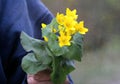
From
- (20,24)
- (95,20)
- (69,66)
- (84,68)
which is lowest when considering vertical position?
(69,66)

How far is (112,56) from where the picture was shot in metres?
2.43

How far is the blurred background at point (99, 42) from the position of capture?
2283 millimetres

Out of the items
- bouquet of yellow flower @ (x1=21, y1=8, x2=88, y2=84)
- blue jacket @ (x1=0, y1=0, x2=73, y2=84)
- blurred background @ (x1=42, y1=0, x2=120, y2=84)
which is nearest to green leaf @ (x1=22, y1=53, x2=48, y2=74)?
bouquet of yellow flower @ (x1=21, y1=8, x2=88, y2=84)

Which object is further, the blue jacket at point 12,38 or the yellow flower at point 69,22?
the blue jacket at point 12,38

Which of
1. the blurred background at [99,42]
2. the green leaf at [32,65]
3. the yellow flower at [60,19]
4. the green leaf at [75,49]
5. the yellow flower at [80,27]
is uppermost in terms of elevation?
the blurred background at [99,42]

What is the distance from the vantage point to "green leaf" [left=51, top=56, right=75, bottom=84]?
721 mm

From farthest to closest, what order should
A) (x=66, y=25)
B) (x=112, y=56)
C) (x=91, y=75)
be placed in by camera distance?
(x=112, y=56)
(x=91, y=75)
(x=66, y=25)

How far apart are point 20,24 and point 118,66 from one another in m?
1.59

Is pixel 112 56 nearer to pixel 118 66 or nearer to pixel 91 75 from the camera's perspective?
pixel 118 66

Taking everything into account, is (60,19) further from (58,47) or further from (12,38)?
(12,38)

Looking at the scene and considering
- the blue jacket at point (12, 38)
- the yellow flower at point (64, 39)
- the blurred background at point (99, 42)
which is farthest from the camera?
the blurred background at point (99, 42)

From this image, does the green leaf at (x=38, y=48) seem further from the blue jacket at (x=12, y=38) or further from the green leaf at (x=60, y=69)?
the blue jacket at (x=12, y=38)

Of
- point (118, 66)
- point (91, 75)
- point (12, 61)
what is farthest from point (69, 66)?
point (118, 66)

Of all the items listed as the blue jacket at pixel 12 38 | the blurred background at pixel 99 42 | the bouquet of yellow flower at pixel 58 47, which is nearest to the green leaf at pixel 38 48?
the bouquet of yellow flower at pixel 58 47
